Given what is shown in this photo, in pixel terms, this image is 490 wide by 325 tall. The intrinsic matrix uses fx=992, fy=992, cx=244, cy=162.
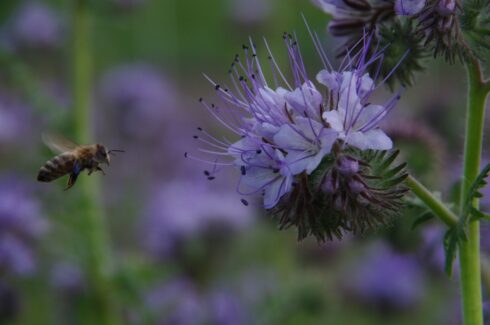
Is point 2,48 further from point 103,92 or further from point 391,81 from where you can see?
point 103,92

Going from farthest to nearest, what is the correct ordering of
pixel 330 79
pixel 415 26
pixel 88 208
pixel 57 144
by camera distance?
pixel 88 208, pixel 57 144, pixel 415 26, pixel 330 79

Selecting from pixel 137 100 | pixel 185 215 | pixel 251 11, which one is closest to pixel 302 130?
pixel 185 215

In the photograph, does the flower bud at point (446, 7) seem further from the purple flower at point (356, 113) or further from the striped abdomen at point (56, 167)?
the striped abdomen at point (56, 167)

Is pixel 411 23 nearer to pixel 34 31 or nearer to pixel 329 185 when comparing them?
pixel 329 185

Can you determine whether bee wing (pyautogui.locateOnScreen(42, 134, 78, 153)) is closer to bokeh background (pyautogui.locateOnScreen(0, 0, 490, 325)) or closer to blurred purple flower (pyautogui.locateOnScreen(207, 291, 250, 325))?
bokeh background (pyautogui.locateOnScreen(0, 0, 490, 325))

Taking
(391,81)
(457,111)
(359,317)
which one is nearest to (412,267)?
(359,317)

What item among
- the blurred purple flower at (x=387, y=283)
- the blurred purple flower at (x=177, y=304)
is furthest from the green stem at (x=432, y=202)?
the blurred purple flower at (x=387, y=283)
